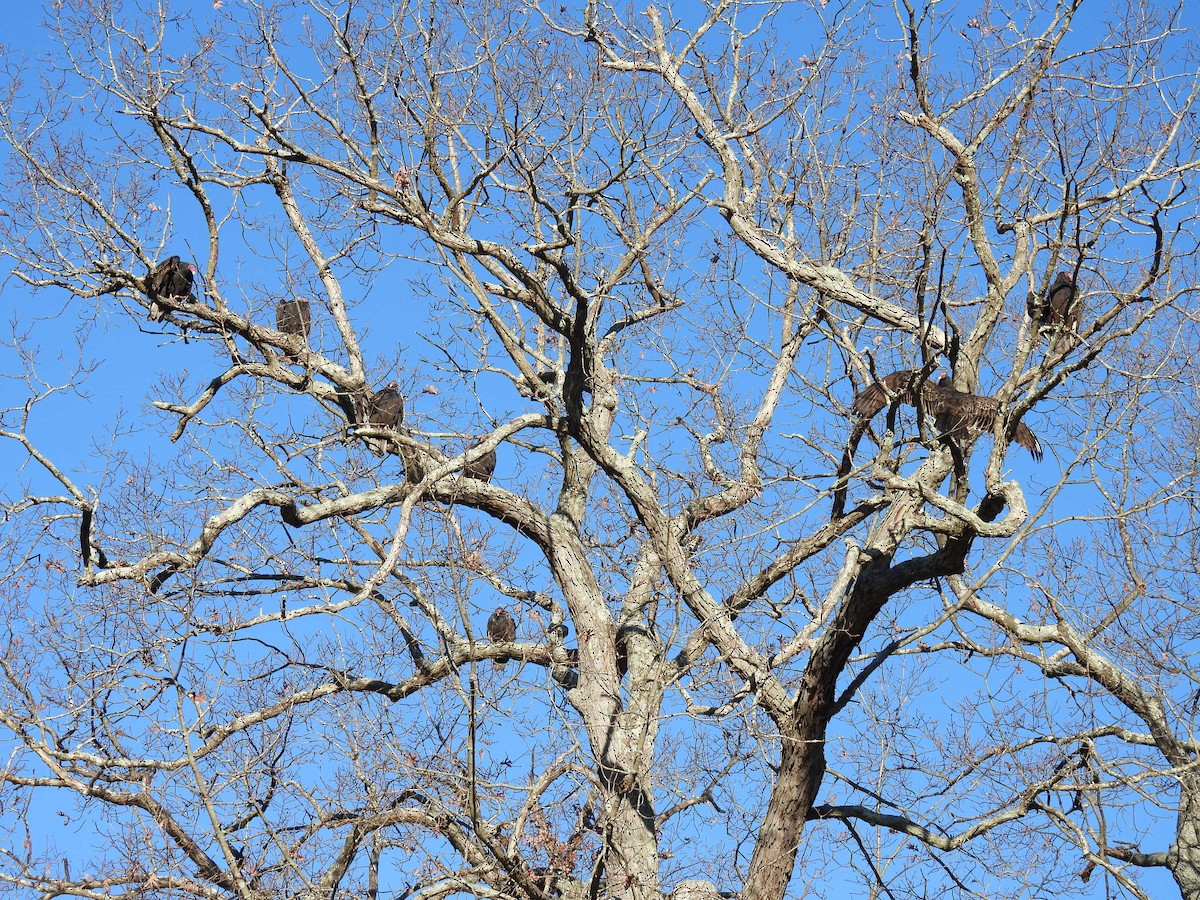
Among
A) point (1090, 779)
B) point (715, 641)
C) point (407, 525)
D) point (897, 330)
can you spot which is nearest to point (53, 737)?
point (407, 525)

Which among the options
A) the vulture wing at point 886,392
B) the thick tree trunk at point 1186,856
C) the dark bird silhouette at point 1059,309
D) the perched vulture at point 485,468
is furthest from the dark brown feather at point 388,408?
the thick tree trunk at point 1186,856

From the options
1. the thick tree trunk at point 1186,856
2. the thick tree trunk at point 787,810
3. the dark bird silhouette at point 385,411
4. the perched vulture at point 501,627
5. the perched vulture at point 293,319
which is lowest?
the thick tree trunk at point 787,810

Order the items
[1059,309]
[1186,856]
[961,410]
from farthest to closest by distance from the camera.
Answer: [1186,856] → [1059,309] → [961,410]

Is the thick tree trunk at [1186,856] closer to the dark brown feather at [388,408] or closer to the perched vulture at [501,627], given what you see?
the perched vulture at [501,627]

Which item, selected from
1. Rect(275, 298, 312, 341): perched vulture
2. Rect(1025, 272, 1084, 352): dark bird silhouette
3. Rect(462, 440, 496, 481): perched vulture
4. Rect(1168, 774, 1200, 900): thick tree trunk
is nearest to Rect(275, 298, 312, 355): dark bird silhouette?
Rect(275, 298, 312, 341): perched vulture

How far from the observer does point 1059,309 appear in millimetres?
6969

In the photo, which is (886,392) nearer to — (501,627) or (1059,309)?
(1059,309)

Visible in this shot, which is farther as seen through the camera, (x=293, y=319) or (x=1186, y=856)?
(x=293, y=319)

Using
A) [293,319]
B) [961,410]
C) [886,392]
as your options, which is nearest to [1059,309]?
[961,410]

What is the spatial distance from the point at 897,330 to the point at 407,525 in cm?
298

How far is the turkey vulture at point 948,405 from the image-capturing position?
20.4 feet

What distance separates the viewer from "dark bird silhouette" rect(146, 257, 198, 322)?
7.87 m

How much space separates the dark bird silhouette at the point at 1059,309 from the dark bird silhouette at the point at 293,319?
4528 mm

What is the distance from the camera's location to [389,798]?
276 inches
